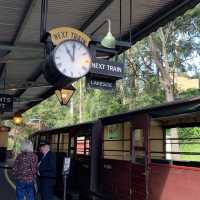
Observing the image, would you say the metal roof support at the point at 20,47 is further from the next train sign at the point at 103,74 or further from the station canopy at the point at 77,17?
the next train sign at the point at 103,74

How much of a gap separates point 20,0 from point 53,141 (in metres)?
9.69

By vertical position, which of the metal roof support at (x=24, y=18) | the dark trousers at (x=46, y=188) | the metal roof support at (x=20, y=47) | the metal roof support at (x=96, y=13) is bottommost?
the dark trousers at (x=46, y=188)

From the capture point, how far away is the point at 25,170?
9680 mm

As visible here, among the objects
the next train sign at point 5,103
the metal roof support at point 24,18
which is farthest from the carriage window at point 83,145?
the next train sign at point 5,103

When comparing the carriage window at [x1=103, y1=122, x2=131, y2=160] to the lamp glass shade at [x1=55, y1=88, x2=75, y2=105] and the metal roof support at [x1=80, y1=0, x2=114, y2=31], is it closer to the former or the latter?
the metal roof support at [x1=80, y1=0, x2=114, y2=31]

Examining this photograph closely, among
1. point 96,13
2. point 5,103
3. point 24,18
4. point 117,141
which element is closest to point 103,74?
point 96,13

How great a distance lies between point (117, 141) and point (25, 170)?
10.2 ft

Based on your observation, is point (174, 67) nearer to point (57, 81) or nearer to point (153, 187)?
point (153, 187)

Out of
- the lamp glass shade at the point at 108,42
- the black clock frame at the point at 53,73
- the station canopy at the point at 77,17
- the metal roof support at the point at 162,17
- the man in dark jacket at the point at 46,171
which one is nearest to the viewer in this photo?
the black clock frame at the point at 53,73

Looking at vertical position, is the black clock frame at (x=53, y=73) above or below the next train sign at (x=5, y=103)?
below

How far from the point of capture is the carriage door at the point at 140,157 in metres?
9.58

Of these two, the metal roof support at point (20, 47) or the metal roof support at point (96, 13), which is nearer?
the metal roof support at point (96, 13)

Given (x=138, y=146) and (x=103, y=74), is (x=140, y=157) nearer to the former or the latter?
(x=138, y=146)

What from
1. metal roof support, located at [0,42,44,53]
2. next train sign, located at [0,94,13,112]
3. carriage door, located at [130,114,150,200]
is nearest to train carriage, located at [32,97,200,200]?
carriage door, located at [130,114,150,200]
